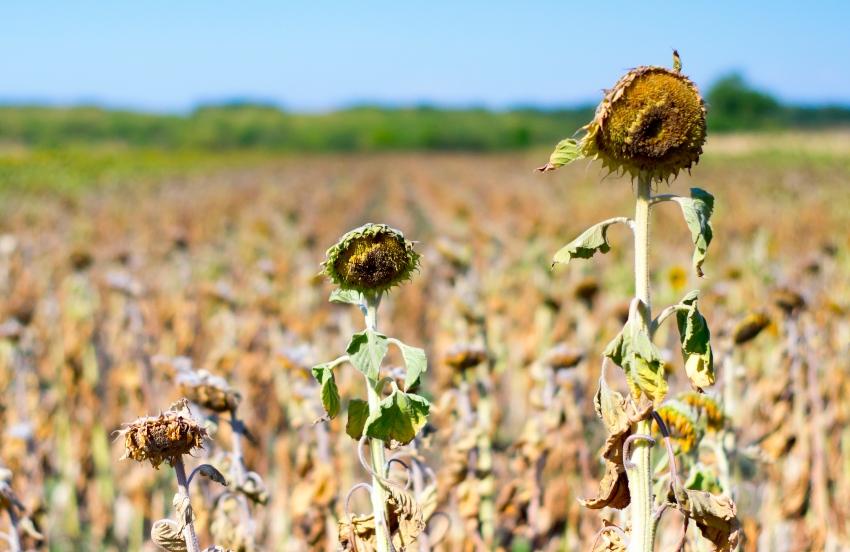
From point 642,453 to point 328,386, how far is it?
Answer: 581 mm

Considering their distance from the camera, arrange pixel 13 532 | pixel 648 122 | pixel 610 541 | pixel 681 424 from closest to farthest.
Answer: pixel 648 122
pixel 610 541
pixel 13 532
pixel 681 424

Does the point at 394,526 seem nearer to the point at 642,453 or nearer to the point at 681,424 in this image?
the point at 642,453

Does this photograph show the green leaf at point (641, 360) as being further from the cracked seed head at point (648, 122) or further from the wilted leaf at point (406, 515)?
the wilted leaf at point (406, 515)

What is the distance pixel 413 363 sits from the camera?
1574 millimetres

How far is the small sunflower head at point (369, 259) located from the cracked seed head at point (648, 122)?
385 millimetres

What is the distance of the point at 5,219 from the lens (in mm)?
12773

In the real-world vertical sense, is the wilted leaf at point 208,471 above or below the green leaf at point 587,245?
below

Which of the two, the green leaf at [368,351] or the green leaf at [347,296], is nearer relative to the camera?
the green leaf at [368,351]

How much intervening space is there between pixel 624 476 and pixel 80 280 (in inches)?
209

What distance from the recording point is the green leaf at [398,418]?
1.60m

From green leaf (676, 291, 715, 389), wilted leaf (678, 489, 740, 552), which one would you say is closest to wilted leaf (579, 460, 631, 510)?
wilted leaf (678, 489, 740, 552)

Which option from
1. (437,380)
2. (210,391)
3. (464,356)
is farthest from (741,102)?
(210,391)

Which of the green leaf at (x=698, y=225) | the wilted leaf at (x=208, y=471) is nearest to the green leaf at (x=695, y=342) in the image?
the green leaf at (x=698, y=225)

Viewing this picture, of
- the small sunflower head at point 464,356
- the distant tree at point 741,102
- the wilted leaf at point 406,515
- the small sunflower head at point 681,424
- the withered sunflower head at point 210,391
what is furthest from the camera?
the distant tree at point 741,102
